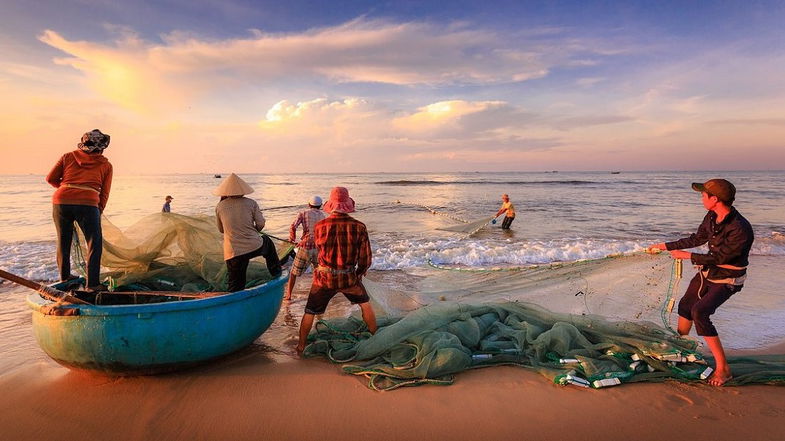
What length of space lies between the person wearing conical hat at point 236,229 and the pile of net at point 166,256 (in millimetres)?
372

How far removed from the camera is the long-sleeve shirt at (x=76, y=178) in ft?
13.4

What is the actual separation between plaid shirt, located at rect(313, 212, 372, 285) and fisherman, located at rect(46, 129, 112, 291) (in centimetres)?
210

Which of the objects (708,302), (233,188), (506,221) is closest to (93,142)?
(233,188)

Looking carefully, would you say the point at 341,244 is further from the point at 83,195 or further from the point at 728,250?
the point at 728,250

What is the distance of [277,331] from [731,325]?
530 centimetres

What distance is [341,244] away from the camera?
157 inches

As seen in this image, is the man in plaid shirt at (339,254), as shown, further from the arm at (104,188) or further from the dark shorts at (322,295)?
the arm at (104,188)

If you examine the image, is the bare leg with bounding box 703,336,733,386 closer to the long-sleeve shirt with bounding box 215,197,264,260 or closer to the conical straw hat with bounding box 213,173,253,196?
the long-sleeve shirt with bounding box 215,197,264,260

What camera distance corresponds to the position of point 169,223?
5.04 meters

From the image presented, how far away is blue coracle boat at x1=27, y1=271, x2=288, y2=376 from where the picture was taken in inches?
130

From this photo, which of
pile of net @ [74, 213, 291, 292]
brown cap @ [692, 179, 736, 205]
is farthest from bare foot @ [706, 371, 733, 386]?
pile of net @ [74, 213, 291, 292]

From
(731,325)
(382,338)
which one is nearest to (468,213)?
(731,325)

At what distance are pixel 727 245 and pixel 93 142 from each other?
18.3ft

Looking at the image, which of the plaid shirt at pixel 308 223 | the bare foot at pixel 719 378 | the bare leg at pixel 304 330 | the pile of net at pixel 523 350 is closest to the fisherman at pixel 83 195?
the bare leg at pixel 304 330
